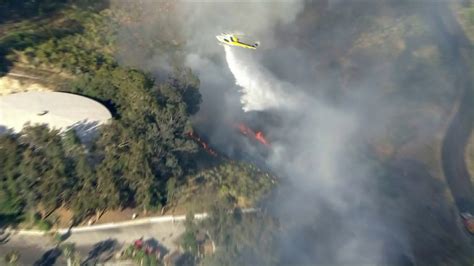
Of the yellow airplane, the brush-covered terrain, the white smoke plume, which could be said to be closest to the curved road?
the brush-covered terrain

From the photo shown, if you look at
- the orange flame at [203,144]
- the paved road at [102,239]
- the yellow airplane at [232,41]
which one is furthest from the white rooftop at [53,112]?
the yellow airplane at [232,41]

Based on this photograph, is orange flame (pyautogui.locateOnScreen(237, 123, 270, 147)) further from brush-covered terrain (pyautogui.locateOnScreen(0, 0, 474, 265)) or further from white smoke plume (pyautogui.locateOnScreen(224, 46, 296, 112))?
brush-covered terrain (pyautogui.locateOnScreen(0, 0, 474, 265))

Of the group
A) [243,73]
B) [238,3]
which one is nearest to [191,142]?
[243,73]

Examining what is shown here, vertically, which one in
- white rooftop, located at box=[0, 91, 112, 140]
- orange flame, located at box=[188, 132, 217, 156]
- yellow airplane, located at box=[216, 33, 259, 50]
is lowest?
orange flame, located at box=[188, 132, 217, 156]

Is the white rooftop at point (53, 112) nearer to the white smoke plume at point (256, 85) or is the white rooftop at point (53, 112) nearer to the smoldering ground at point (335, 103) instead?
the smoldering ground at point (335, 103)

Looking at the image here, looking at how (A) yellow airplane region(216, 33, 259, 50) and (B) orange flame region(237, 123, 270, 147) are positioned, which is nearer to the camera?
(B) orange flame region(237, 123, 270, 147)

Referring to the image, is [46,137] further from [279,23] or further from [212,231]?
[279,23]
